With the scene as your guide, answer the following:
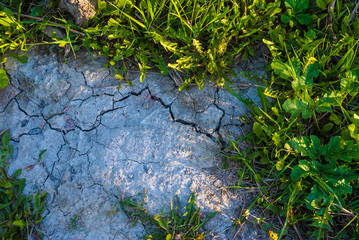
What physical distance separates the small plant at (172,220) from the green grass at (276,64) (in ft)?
1.37

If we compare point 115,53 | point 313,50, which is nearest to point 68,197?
point 115,53

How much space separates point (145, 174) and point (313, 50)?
5.06 feet

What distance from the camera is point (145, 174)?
2.08 meters

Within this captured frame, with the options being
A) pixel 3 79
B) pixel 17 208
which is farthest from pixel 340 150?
pixel 3 79

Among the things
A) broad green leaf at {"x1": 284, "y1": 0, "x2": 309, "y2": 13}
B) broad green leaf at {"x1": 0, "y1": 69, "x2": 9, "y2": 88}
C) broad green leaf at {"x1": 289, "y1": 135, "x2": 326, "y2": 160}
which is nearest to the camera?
broad green leaf at {"x1": 289, "y1": 135, "x2": 326, "y2": 160}

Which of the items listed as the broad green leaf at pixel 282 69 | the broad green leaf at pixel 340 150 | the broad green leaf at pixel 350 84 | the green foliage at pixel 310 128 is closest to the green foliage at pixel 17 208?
Answer: the green foliage at pixel 310 128

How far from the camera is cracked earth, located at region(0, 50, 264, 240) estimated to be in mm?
2021

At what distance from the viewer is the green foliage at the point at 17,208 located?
6.63ft

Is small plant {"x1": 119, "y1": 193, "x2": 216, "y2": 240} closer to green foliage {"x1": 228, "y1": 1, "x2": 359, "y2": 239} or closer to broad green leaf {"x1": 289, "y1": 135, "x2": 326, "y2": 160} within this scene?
green foliage {"x1": 228, "y1": 1, "x2": 359, "y2": 239}

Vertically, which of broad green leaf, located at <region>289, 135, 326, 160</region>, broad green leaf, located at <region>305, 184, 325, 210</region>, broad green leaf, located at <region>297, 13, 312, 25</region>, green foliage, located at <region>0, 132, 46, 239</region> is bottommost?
green foliage, located at <region>0, 132, 46, 239</region>

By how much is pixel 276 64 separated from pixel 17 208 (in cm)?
218

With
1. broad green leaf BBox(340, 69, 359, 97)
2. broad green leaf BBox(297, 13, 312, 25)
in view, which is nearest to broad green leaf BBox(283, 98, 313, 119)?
broad green leaf BBox(340, 69, 359, 97)

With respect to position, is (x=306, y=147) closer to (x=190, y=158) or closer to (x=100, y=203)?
(x=190, y=158)

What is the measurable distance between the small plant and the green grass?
1.37ft
